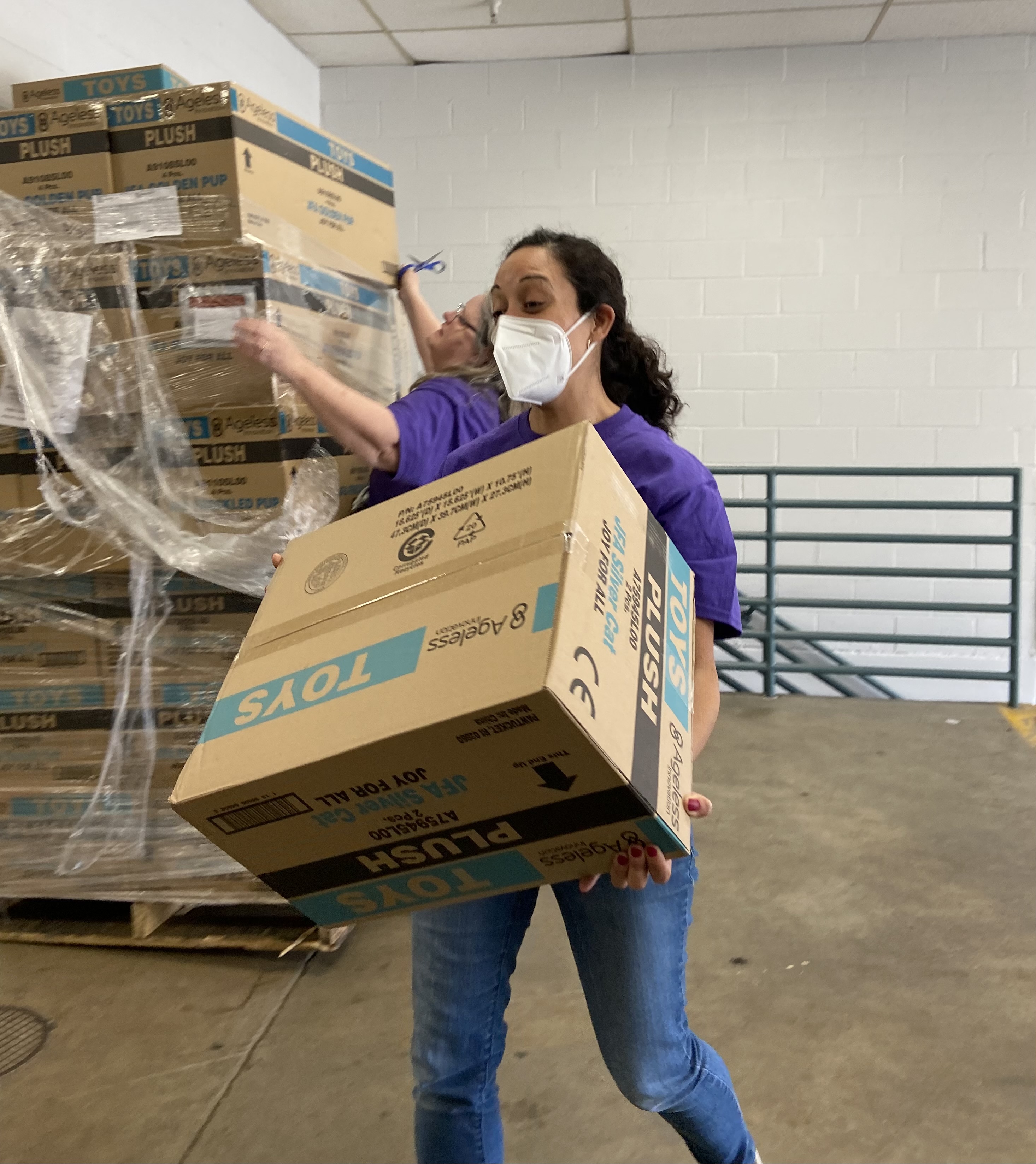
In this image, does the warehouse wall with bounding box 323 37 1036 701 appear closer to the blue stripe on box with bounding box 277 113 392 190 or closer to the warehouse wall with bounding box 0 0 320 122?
the warehouse wall with bounding box 0 0 320 122

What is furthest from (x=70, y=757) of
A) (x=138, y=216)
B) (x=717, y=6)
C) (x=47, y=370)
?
(x=717, y=6)

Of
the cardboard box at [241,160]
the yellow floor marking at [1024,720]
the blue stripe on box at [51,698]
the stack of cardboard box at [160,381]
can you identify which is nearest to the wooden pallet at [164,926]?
the stack of cardboard box at [160,381]

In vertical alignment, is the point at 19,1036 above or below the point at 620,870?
below

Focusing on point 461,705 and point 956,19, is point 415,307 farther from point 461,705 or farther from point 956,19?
point 956,19

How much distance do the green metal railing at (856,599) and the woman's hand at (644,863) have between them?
128 inches

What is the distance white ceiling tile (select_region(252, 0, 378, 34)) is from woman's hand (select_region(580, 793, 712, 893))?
4.23 m

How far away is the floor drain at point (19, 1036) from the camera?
6.45ft

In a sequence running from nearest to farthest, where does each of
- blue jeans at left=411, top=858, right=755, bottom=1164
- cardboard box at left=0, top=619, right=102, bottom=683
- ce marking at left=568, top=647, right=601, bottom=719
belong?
ce marking at left=568, top=647, right=601, bottom=719
blue jeans at left=411, top=858, right=755, bottom=1164
cardboard box at left=0, top=619, right=102, bottom=683

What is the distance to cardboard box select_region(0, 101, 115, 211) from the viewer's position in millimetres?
2059

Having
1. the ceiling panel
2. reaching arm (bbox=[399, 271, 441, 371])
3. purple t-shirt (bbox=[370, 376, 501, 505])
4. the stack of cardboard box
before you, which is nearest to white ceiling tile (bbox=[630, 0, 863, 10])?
the ceiling panel

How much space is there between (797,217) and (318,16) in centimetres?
239

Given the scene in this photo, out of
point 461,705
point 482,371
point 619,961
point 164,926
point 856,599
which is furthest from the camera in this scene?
point 856,599

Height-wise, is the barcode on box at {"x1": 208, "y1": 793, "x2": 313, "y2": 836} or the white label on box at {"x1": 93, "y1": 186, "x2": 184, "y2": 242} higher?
the white label on box at {"x1": 93, "y1": 186, "x2": 184, "y2": 242}

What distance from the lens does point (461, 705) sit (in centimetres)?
81
